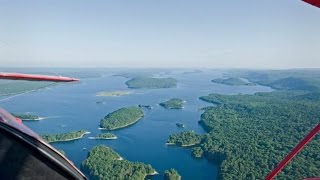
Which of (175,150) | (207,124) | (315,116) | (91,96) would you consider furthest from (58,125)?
(315,116)

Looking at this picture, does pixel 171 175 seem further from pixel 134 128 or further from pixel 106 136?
pixel 134 128

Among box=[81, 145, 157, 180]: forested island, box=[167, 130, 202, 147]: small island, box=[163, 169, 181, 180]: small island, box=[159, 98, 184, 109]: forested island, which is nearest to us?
box=[163, 169, 181, 180]: small island

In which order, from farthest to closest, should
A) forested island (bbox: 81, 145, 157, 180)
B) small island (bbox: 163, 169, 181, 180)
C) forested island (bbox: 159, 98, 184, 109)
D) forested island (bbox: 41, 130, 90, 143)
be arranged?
forested island (bbox: 159, 98, 184, 109) → forested island (bbox: 41, 130, 90, 143) → forested island (bbox: 81, 145, 157, 180) → small island (bbox: 163, 169, 181, 180)

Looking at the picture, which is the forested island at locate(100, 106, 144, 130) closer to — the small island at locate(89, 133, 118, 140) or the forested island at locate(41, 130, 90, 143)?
the small island at locate(89, 133, 118, 140)

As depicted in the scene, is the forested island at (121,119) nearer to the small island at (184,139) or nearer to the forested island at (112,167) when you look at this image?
the small island at (184,139)

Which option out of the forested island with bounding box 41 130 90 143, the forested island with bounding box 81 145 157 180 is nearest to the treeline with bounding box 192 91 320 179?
the forested island with bounding box 81 145 157 180
